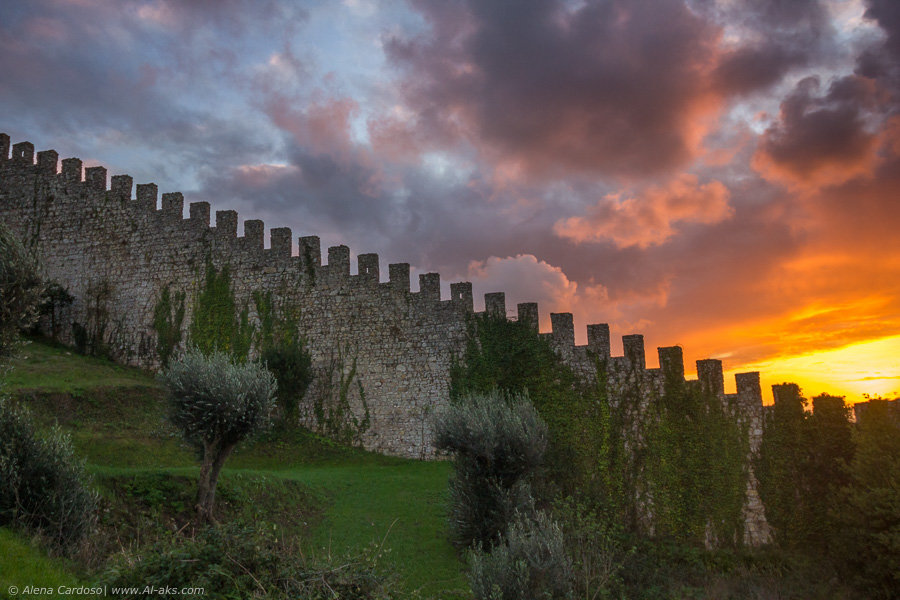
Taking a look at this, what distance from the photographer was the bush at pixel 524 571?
1109 centimetres

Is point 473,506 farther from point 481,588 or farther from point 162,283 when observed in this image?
point 162,283

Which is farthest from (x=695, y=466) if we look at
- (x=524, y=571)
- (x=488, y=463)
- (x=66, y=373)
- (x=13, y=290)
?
(x=66, y=373)

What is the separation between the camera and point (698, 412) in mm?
22453

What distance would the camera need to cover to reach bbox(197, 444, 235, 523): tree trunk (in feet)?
45.4

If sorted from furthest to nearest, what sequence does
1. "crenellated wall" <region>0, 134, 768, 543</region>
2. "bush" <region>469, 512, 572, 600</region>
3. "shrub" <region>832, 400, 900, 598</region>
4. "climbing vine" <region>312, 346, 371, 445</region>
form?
"climbing vine" <region>312, 346, 371, 445</region> → "crenellated wall" <region>0, 134, 768, 543</region> → "shrub" <region>832, 400, 900, 598</region> → "bush" <region>469, 512, 572, 600</region>

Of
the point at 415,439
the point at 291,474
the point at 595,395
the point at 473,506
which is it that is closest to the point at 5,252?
the point at 291,474

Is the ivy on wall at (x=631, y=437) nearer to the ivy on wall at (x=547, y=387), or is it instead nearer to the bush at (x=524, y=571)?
the ivy on wall at (x=547, y=387)

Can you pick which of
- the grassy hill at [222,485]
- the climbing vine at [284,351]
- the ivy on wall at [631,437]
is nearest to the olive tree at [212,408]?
the grassy hill at [222,485]

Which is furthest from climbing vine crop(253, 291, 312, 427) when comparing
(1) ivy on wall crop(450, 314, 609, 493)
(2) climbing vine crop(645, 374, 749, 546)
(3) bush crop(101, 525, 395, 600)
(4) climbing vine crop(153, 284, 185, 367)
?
(3) bush crop(101, 525, 395, 600)

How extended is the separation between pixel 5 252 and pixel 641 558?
1869cm

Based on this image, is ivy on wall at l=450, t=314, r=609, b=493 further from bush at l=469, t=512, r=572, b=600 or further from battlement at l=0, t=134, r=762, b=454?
bush at l=469, t=512, r=572, b=600

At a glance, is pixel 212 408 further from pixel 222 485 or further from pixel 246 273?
pixel 246 273

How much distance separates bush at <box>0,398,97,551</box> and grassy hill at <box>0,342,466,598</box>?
0.65m

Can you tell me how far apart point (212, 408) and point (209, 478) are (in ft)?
5.73
